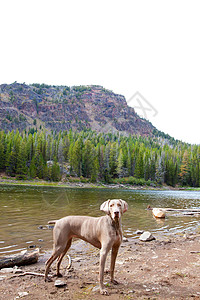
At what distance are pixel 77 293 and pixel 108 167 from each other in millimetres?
→ 90409

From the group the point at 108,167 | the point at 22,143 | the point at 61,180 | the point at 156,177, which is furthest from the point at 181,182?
the point at 22,143

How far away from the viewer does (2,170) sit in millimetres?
Result: 76250

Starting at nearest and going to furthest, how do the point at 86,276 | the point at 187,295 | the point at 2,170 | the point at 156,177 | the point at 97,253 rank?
1. the point at 187,295
2. the point at 86,276
3. the point at 97,253
4. the point at 2,170
5. the point at 156,177

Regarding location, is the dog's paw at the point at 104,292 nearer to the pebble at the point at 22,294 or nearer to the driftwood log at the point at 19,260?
the pebble at the point at 22,294

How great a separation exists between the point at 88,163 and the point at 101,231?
84.7 metres

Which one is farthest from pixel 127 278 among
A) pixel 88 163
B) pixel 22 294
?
pixel 88 163

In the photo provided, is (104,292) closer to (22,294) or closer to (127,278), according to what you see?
(127,278)

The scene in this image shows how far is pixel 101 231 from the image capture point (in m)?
5.16

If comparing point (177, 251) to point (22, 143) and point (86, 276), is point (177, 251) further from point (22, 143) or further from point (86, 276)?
point (22, 143)

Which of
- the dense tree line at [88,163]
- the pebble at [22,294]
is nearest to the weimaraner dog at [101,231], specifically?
the pebble at [22,294]

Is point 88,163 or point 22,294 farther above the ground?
point 88,163

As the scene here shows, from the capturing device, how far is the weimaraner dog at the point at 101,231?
4.89 metres

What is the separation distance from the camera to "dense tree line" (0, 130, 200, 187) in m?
76.6

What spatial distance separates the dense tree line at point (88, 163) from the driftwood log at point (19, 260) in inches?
2713
